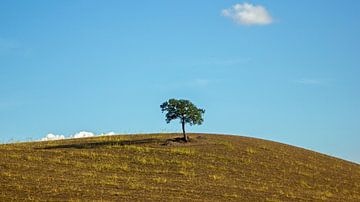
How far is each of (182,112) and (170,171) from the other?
1305cm

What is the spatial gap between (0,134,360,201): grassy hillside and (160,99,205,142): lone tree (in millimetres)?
2434

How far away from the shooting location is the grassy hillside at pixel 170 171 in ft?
160

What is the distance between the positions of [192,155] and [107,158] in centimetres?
833

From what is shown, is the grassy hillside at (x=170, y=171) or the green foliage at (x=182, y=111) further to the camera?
the green foliage at (x=182, y=111)

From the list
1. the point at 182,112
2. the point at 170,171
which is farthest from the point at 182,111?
the point at 170,171

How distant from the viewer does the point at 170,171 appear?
188 feet

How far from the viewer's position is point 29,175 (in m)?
52.6

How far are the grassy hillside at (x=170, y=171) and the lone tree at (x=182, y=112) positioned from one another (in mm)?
2434

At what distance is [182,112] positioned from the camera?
69375 millimetres

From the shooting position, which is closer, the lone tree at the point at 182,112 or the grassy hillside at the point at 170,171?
the grassy hillside at the point at 170,171

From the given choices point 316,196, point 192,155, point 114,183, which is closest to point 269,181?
point 316,196

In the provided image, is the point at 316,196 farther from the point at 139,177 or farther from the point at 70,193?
the point at 70,193

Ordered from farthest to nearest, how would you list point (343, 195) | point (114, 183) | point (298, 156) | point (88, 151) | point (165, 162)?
1. point (298, 156)
2. point (88, 151)
3. point (165, 162)
4. point (343, 195)
5. point (114, 183)

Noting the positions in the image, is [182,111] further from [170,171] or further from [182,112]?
[170,171]
